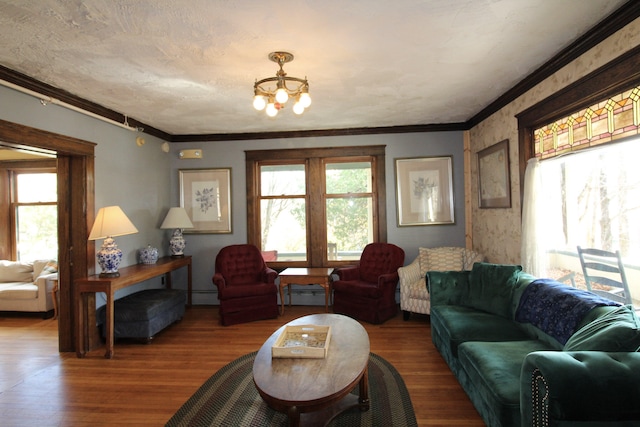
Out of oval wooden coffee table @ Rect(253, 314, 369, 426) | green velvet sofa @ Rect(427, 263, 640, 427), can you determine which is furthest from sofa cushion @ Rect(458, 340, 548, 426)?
oval wooden coffee table @ Rect(253, 314, 369, 426)

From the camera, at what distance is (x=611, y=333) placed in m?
1.73

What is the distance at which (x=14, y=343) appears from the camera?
3949 mm

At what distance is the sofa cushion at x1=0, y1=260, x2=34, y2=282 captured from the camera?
5180 mm

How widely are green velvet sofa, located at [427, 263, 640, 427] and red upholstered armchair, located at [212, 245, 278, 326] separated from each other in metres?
2.10

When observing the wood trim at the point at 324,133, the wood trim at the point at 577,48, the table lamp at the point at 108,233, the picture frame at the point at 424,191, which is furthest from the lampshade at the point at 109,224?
the wood trim at the point at 577,48

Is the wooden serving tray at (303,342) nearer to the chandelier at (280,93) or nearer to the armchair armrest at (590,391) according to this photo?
the armchair armrest at (590,391)

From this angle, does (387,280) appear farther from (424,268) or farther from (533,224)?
(533,224)

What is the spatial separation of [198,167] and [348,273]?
2.80 metres

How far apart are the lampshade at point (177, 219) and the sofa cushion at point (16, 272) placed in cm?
224

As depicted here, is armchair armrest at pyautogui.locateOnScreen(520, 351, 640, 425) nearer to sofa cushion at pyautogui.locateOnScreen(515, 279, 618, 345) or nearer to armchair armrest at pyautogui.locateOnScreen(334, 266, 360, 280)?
sofa cushion at pyautogui.locateOnScreen(515, 279, 618, 345)

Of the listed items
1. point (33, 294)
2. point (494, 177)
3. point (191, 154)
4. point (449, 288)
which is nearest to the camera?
point (449, 288)

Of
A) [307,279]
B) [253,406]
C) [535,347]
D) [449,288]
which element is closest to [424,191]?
[449,288]

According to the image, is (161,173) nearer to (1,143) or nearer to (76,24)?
(1,143)

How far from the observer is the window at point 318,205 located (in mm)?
5258
